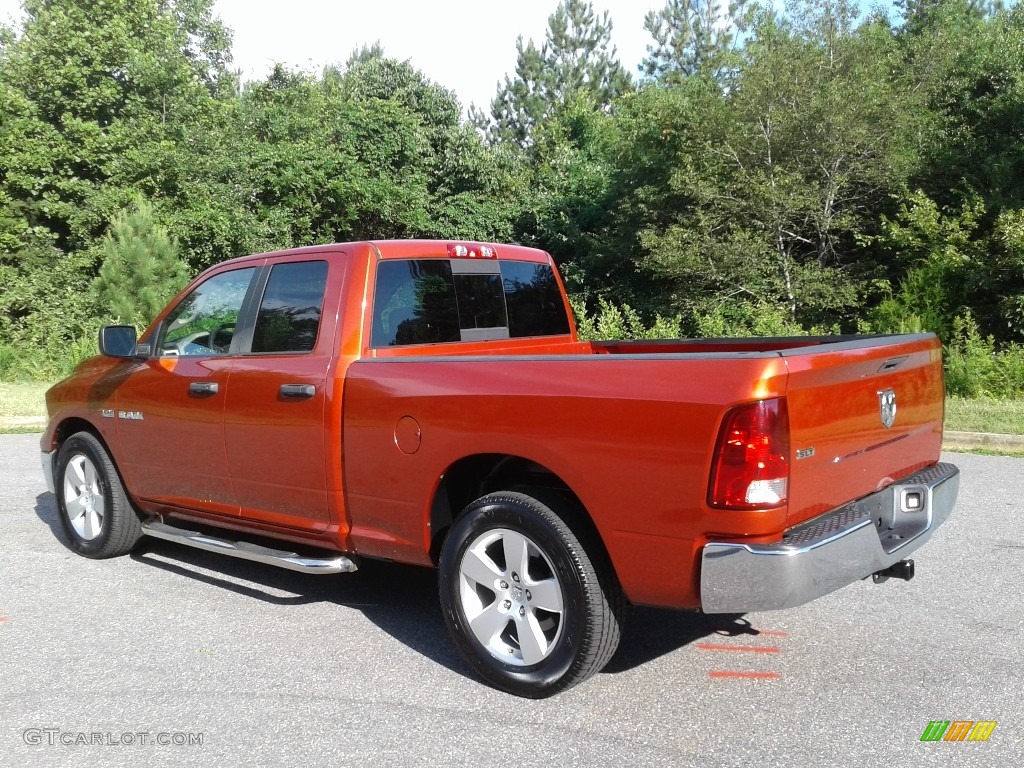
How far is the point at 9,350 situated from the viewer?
20.5 meters

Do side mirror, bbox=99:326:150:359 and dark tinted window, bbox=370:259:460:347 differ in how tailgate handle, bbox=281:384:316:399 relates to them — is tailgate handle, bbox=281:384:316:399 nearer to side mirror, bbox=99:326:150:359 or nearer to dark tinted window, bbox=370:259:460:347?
dark tinted window, bbox=370:259:460:347

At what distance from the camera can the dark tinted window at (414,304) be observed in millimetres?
4664

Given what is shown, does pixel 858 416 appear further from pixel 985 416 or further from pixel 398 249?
pixel 985 416

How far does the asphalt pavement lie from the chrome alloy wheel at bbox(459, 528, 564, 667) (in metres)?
0.23

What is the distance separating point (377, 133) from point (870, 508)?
31.3 m

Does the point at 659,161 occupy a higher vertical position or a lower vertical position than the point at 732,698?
higher

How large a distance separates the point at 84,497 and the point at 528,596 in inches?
144

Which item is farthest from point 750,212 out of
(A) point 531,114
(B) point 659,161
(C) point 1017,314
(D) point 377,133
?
(A) point 531,114

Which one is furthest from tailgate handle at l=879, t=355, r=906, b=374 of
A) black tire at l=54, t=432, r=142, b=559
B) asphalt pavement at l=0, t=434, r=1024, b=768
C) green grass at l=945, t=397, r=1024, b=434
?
green grass at l=945, t=397, r=1024, b=434

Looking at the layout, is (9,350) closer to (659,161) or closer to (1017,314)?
(659,161)

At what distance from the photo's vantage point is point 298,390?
179 inches

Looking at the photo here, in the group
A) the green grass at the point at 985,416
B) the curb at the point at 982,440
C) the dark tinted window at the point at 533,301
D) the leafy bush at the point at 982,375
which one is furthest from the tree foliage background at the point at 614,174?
the dark tinted window at the point at 533,301

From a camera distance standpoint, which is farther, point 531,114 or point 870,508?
point 531,114

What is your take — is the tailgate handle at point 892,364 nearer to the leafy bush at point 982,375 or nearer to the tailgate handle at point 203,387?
the tailgate handle at point 203,387
